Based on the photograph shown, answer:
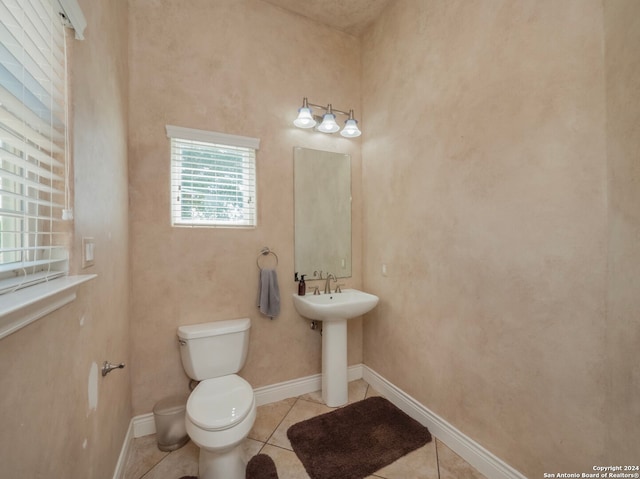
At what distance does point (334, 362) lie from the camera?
7.06 feet

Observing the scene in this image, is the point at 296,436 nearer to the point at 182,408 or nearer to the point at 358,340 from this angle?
the point at 182,408

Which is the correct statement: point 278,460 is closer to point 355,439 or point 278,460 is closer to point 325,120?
point 355,439

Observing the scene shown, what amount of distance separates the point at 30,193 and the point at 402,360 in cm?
226

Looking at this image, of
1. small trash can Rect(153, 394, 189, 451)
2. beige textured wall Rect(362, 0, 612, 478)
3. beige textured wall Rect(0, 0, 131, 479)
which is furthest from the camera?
small trash can Rect(153, 394, 189, 451)

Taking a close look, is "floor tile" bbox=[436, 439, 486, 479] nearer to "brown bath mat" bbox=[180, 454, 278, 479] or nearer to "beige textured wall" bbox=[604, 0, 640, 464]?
"beige textured wall" bbox=[604, 0, 640, 464]

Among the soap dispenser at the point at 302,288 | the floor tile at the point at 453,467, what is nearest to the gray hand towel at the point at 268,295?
the soap dispenser at the point at 302,288

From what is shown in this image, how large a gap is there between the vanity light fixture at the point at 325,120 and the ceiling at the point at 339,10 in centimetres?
72

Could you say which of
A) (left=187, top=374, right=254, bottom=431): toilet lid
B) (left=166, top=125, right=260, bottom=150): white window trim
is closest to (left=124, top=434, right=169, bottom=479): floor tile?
(left=187, top=374, right=254, bottom=431): toilet lid

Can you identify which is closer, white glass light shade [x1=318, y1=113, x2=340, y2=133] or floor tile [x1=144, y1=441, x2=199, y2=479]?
floor tile [x1=144, y1=441, x2=199, y2=479]

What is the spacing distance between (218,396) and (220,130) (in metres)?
1.76

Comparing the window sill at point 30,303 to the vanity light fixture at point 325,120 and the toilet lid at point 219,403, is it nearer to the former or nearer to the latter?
the toilet lid at point 219,403

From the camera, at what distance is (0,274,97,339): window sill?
52 cm

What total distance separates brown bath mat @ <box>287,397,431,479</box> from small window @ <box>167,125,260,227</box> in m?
1.53

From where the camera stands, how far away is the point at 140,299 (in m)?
1.85
